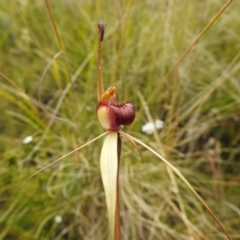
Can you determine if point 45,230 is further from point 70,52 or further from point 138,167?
point 70,52

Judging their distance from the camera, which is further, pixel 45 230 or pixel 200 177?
pixel 200 177

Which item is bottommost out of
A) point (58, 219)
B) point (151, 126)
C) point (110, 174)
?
point (110, 174)

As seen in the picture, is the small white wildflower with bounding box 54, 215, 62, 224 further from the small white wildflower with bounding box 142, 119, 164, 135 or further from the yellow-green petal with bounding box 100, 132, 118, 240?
the yellow-green petal with bounding box 100, 132, 118, 240

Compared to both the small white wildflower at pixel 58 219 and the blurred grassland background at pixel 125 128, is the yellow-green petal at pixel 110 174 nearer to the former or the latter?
the blurred grassland background at pixel 125 128

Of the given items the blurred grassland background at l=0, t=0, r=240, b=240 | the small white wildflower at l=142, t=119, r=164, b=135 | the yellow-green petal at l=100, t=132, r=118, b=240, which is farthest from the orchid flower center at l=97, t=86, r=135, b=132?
the small white wildflower at l=142, t=119, r=164, b=135

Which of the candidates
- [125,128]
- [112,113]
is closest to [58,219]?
[125,128]

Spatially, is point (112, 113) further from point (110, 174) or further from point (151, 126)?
point (151, 126)

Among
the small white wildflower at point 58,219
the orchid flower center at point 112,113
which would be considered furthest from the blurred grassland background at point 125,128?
the orchid flower center at point 112,113

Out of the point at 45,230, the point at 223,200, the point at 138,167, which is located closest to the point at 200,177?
the point at 223,200

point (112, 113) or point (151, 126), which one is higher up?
point (151, 126)
